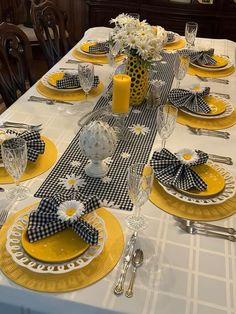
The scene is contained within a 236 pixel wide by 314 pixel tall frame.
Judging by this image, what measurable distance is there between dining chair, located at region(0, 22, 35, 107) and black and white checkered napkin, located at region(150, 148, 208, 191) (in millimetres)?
889

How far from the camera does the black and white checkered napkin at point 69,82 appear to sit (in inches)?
62.0

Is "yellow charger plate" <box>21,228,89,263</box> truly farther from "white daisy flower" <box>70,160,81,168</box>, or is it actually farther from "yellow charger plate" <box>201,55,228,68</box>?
"yellow charger plate" <box>201,55,228,68</box>

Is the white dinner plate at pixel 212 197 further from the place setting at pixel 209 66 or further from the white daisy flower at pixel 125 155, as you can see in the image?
the place setting at pixel 209 66

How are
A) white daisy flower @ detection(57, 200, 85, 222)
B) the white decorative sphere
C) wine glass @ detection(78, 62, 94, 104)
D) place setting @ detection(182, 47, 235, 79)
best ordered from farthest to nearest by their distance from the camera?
place setting @ detection(182, 47, 235, 79)
wine glass @ detection(78, 62, 94, 104)
the white decorative sphere
white daisy flower @ detection(57, 200, 85, 222)

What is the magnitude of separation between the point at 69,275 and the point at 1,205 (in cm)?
30

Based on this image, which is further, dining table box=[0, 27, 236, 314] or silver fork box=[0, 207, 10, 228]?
silver fork box=[0, 207, 10, 228]

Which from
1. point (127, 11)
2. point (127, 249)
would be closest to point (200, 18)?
point (127, 11)

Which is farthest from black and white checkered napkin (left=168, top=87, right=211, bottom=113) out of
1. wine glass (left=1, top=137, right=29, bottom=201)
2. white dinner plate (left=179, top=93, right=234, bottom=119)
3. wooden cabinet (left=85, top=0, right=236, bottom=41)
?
wooden cabinet (left=85, top=0, right=236, bottom=41)

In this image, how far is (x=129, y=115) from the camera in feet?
4.78

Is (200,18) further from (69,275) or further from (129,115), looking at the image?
(69,275)

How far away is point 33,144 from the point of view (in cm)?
116

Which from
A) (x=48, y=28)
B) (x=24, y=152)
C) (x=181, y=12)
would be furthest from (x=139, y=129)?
(x=181, y=12)

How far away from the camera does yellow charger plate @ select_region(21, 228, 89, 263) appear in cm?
80

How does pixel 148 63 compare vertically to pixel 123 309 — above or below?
above
